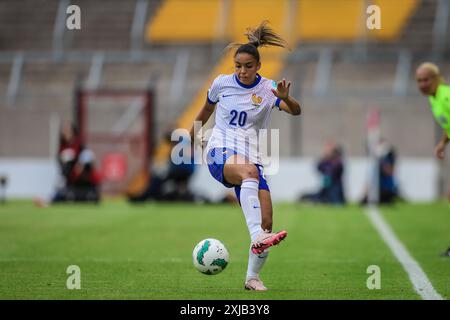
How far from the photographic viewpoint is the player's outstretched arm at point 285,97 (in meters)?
8.91

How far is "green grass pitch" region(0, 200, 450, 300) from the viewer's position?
895 centimetres

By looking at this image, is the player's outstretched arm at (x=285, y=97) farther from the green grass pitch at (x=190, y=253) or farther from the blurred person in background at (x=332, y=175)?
the blurred person in background at (x=332, y=175)

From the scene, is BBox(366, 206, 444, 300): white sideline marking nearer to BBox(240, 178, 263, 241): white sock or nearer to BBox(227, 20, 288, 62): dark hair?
BBox(240, 178, 263, 241): white sock

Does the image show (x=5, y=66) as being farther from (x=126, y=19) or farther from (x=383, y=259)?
(x=383, y=259)

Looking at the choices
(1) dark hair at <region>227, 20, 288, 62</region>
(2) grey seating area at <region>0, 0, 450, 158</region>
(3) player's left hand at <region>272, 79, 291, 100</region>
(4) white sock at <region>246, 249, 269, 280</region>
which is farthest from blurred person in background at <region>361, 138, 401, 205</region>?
(3) player's left hand at <region>272, 79, 291, 100</region>

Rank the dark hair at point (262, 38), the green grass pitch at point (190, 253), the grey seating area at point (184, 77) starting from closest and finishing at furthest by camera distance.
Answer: the green grass pitch at point (190, 253) → the dark hair at point (262, 38) → the grey seating area at point (184, 77)

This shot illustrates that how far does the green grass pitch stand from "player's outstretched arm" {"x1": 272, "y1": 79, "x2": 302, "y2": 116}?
1584 mm

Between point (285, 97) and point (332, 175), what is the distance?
53.7ft

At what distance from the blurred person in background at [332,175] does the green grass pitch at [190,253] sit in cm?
232

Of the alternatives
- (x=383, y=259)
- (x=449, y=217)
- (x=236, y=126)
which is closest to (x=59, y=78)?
(x=449, y=217)

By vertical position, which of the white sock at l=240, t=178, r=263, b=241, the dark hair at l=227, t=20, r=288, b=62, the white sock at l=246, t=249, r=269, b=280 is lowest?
the white sock at l=246, t=249, r=269, b=280

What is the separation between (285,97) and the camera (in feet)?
29.4

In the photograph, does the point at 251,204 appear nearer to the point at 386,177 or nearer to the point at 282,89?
the point at 282,89

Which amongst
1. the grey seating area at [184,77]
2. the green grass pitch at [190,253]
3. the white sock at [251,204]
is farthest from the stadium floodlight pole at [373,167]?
the white sock at [251,204]
